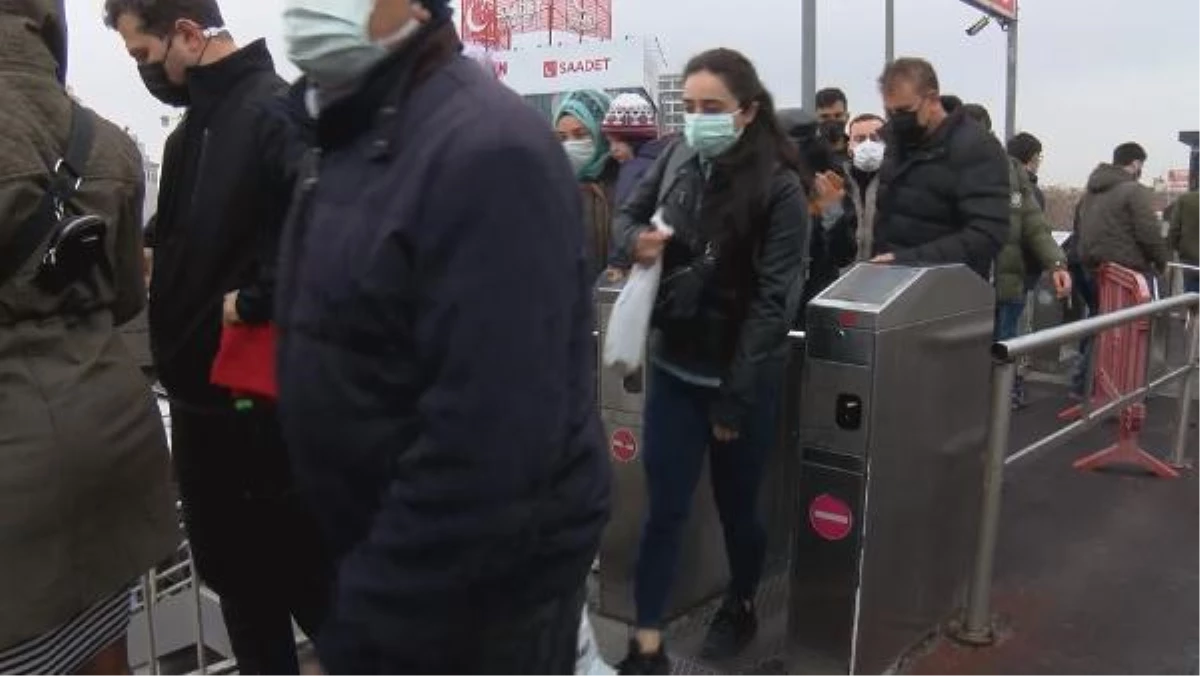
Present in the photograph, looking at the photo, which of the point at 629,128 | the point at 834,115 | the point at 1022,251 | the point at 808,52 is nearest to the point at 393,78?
the point at 629,128

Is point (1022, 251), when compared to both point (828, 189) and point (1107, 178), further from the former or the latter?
point (828, 189)

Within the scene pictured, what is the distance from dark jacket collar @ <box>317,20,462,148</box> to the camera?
137cm

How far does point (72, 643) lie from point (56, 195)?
0.91 meters

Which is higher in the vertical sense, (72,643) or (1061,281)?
(1061,281)

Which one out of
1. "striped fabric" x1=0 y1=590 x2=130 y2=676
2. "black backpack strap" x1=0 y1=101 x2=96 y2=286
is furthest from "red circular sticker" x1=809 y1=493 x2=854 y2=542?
"black backpack strap" x1=0 y1=101 x2=96 y2=286

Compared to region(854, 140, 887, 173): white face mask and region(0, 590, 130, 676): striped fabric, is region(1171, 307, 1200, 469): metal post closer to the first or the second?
region(854, 140, 887, 173): white face mask

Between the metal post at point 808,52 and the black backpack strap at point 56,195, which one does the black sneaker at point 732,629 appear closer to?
the black backpack strap at point 56,195

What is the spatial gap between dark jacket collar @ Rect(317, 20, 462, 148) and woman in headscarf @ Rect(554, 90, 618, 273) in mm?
2617

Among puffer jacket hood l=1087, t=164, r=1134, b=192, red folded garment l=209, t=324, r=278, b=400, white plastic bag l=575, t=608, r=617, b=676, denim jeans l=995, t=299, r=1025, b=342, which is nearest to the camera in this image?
white plastic bag l=575, t=608, r=617, b=676

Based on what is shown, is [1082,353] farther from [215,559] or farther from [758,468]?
[215,559]

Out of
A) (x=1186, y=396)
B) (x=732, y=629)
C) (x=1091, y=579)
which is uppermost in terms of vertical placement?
(x=1186, y=396)

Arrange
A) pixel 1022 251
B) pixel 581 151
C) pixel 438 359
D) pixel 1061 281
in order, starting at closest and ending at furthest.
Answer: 1. pixel 438 359
2. pixel 581 151
3. pixel 1061 281
4. pixel 1022 251

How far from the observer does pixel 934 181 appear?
376 centimetres

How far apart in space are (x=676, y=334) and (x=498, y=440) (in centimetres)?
176
